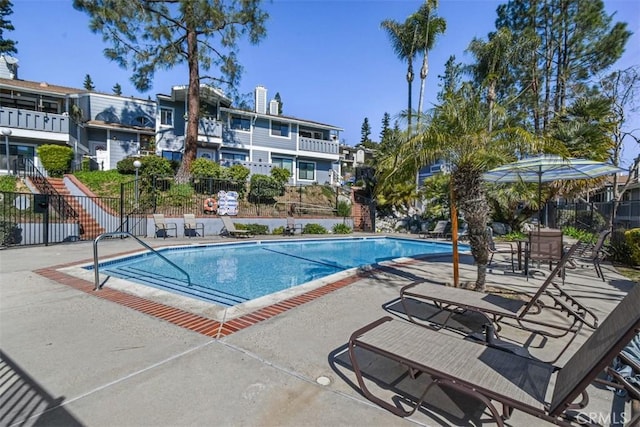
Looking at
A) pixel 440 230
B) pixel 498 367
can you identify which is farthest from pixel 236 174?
pixel 498 367

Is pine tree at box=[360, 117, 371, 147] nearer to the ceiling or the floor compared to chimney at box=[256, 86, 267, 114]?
nearer to the ceiling

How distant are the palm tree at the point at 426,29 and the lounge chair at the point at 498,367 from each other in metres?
22.6

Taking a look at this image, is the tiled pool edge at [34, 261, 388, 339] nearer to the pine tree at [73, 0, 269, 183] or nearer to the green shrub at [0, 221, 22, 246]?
the green shrub at [0, 221, 22, 246]

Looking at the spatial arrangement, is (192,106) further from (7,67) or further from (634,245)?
(634,245)

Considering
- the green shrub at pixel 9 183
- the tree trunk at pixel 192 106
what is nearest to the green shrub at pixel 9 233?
the green shrub at pixel 9 183

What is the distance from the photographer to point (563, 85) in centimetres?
2173

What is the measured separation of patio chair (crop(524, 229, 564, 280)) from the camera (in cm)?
734

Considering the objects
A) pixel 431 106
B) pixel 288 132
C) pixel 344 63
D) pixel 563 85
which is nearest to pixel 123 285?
A: pixel 431 106

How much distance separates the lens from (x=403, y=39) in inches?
940

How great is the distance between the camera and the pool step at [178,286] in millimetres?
6406

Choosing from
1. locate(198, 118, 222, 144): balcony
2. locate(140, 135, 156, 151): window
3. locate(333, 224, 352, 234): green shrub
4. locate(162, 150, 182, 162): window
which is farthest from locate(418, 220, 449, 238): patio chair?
locate(140, 135, 156, 151): window

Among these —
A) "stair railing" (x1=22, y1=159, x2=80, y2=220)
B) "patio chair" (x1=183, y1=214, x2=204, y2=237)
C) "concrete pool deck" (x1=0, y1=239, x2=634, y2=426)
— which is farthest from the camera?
"patio chair" (x1=183, y1=214, x2=204, y2=237)

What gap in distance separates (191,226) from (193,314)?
11.6 m

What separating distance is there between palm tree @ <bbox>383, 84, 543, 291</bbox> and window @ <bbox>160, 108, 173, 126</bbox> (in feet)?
70.9
